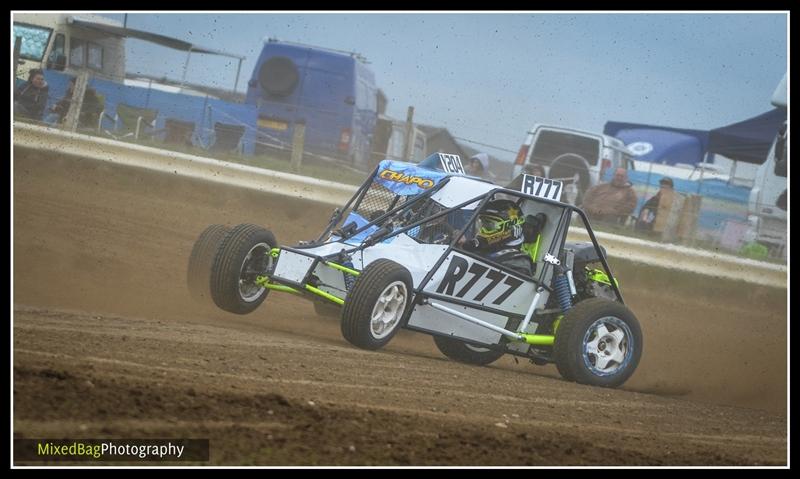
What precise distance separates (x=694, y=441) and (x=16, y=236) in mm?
6249

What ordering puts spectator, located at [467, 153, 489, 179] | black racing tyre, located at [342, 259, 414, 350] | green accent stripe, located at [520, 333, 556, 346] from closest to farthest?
black racing tyre, located at [342, 259, 414, 350]
green accent stripe, located at [520, 333, 556, 346]
spectator, located at [467, 153, 489, 179]

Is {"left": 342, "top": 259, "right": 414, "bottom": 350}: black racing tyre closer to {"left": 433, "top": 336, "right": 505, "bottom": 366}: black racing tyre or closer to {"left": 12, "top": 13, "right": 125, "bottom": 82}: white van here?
{"left": 433, "top": 336, "right": 505, "bottom": 366}: black racing tyre

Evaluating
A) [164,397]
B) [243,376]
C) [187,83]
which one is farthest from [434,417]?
[187,83]

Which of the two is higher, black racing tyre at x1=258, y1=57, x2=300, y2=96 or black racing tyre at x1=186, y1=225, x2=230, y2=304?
black racing tyre at x1=258, y1=57, x2=300, y2=96

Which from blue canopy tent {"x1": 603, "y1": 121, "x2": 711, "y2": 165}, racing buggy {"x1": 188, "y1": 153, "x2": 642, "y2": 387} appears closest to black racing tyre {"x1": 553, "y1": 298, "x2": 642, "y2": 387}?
racing buggy {"x1": 188, "y1": 153, "x2": 642, "y2": 387}

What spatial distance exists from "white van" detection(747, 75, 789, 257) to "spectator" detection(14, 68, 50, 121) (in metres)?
9.37

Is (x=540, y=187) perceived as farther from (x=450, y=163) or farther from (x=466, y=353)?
(x=466, y=353)

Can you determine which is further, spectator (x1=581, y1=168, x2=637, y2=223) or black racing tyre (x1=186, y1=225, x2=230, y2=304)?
spectator (x1=581, y1=168, x2=637, y2=223)

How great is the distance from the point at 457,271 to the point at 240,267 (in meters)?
1.43

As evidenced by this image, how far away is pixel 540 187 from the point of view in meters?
8.02

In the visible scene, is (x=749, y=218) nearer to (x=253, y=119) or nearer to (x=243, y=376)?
(x=253, y=119)

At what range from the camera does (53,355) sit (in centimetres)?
512

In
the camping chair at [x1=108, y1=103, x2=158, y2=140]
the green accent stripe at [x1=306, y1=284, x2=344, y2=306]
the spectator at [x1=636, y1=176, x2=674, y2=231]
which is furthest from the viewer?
the camping chair at [x1=108, y1=103, x2=158, y2=140]

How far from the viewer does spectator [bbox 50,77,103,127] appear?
1458 centimetres
